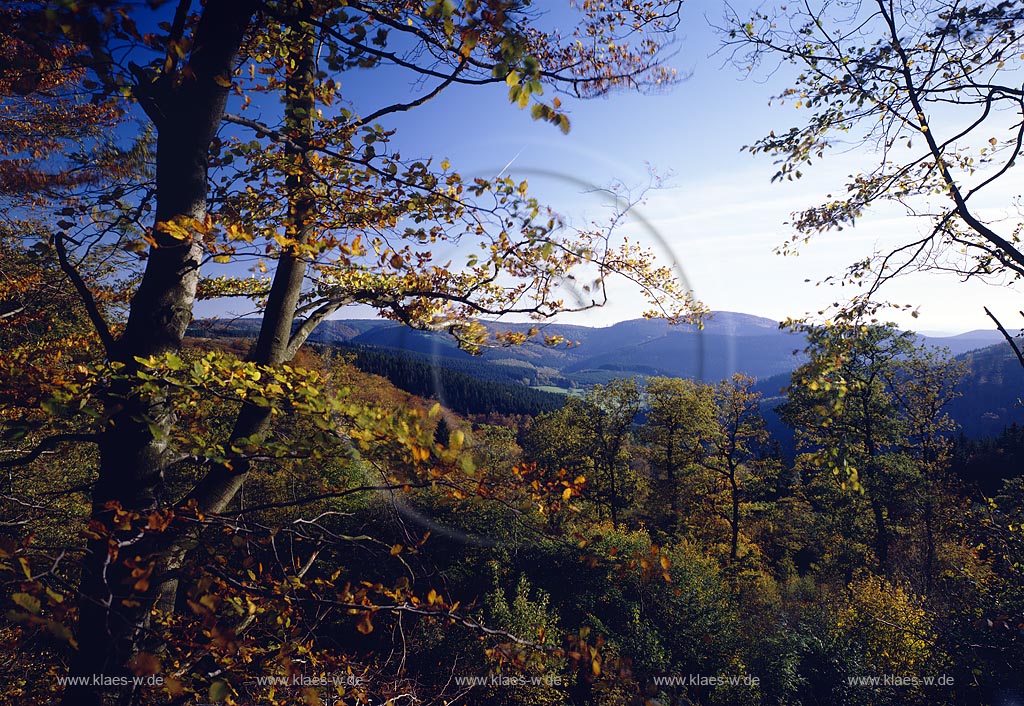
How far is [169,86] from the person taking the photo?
290 centimetres

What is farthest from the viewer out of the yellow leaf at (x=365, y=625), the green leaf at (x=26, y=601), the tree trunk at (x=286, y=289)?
the tree trunk at (x=286, y=289)

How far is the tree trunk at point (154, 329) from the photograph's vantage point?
2.85 meters

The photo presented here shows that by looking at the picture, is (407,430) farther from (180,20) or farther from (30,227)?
(30,227)

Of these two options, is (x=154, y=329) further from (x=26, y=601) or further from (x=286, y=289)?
(x=26, y=601)

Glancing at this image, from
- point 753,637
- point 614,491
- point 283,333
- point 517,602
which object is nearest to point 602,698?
point 517,602

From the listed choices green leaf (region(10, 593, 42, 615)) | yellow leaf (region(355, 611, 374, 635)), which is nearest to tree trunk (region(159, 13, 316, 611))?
green leaf (region(10, 593, 42, 615))

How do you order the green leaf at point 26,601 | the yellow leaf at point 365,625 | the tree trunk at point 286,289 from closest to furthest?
1. the green leaf at point 26,601
2. the yellow leaf at point 365,625
3. the tree trunk at point 286,289

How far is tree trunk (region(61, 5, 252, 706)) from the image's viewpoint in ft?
9.34

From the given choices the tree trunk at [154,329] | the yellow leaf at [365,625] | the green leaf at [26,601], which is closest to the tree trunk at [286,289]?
the tree trunk at [154,329]

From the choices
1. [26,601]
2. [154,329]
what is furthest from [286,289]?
[26,601]

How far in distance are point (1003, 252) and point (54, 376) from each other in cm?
952

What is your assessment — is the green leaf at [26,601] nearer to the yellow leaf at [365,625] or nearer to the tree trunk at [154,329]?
the tree trunk at [154,329]

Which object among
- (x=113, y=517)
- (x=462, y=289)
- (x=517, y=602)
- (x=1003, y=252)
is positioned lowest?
(x=517, y=602)

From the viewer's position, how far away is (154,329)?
299 cm
